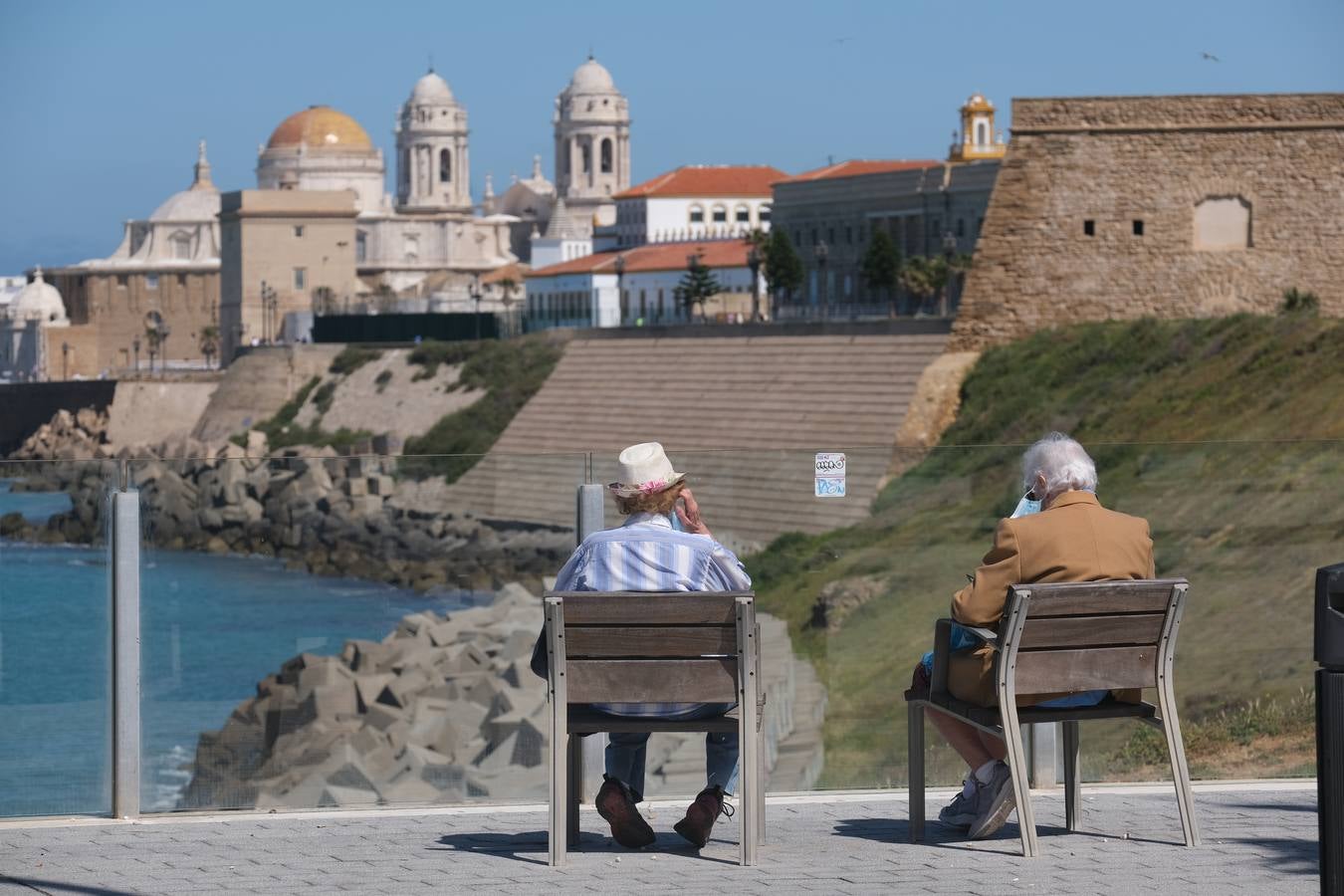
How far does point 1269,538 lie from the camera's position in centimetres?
692

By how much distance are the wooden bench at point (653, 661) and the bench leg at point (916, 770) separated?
0.49 m

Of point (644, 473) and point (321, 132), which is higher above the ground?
point (321, 132)

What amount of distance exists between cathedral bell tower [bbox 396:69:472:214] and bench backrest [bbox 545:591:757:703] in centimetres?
11145

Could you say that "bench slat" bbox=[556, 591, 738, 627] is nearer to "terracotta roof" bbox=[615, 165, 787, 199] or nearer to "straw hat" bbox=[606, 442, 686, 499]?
"straw hat" bbox=[606, 442, 686, 499]

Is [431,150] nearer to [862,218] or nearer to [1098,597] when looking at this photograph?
[862,218]

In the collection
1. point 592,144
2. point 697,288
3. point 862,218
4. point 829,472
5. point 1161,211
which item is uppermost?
point 592,144

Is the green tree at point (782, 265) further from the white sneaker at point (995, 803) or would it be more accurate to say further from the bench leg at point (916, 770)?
the white sneaker at point (995, 803)

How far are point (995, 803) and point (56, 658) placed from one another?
8.61 feet

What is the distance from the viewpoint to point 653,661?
525 centimetres

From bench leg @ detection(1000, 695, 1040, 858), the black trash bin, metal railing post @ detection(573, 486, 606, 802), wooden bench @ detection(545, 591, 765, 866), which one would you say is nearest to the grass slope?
metal railing post @ detection(573, 486, 606, 802)

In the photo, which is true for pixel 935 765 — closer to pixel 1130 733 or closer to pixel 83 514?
pixel 1130 733

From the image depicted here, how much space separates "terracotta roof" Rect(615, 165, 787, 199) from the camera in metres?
91.3

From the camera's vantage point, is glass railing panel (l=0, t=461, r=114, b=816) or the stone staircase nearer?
glass railing panel (l=0, t=461, r=114, b=816)

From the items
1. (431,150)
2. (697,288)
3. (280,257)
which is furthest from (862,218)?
(431,150)
